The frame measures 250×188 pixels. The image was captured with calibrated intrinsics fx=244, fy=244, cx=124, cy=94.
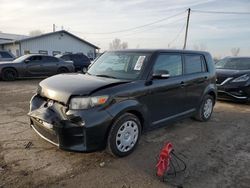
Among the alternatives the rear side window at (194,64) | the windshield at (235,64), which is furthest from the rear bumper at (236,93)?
the rear side window at (194,64)

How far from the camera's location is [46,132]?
142 inches

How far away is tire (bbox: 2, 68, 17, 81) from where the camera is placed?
12.1 meters

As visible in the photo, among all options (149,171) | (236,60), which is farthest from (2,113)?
(236,60)

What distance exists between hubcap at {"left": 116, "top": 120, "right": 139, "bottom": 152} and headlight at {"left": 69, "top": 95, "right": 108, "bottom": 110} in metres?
0.59

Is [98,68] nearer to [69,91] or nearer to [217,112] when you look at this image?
[69,91]

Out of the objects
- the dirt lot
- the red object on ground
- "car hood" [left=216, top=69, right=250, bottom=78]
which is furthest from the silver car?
the red object on ground

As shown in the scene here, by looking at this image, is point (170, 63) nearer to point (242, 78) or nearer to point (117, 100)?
point (117, 100)

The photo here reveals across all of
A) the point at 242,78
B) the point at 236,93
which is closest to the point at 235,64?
the point at 242,78

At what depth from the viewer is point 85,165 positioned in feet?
11.6

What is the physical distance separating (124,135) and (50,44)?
1056 inches

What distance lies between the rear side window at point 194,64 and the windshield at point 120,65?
1235 mm

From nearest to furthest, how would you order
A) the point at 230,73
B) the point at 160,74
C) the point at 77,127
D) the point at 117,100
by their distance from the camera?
the point at 77,127 < the point at 117,100 < the point at 160,74 < the point at 230,73

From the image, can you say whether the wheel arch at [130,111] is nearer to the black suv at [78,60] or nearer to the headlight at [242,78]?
the headlight at [242,78]

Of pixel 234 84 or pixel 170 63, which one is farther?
pixel 234 84
